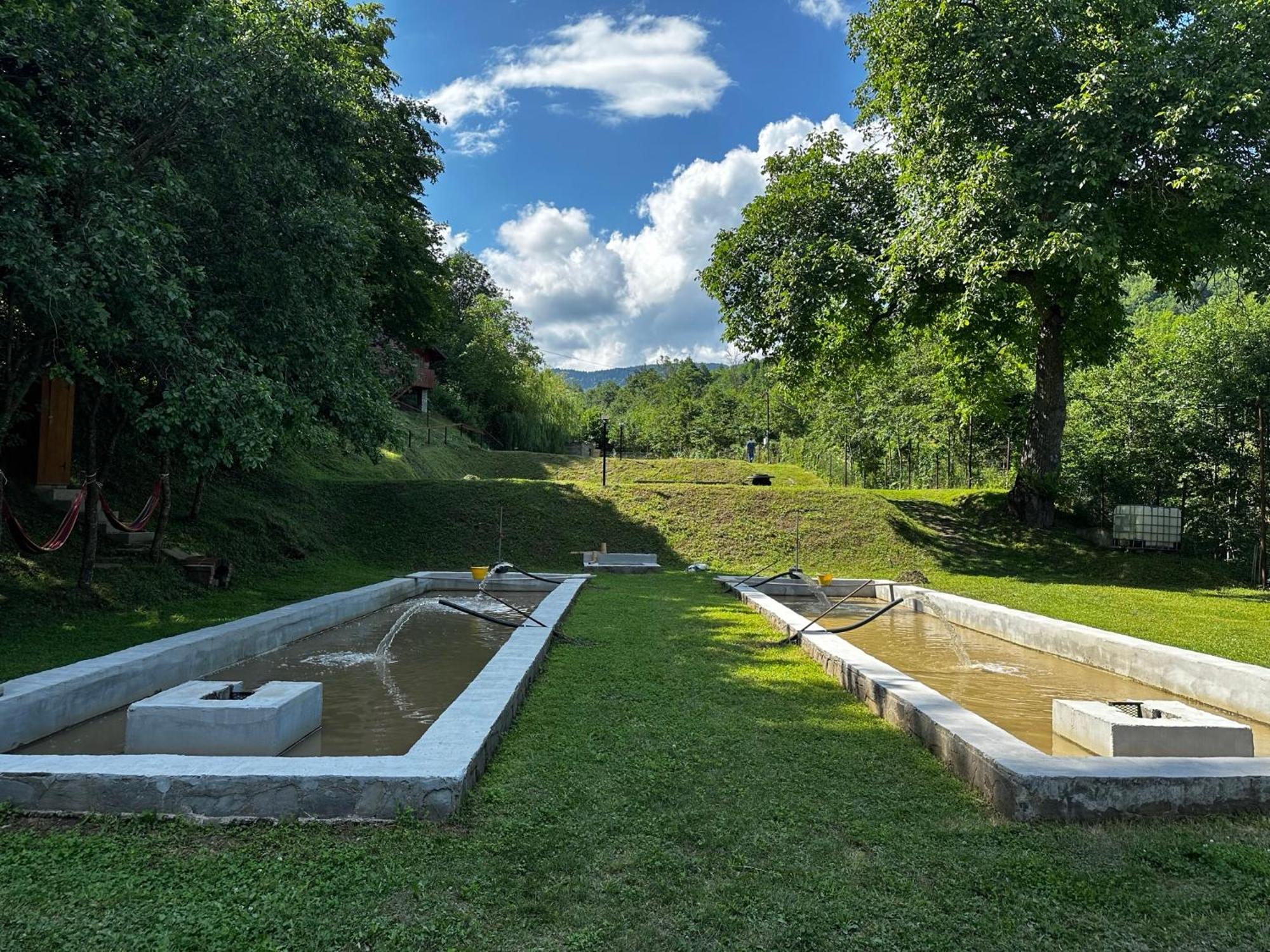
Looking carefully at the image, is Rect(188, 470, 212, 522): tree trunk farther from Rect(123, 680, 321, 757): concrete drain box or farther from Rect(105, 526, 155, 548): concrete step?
Rect(123, 680, 321, 757): concrete drain box

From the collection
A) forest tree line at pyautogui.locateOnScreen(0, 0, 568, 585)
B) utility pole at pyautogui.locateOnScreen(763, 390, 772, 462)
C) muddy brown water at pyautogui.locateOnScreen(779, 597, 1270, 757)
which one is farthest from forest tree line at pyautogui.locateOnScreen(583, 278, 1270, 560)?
forest tree line at pyautogui.locateOnScreen(0, 0, 568, 585)

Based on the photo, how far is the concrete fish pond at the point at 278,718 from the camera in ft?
10.7

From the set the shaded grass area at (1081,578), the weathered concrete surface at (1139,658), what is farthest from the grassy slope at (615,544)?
the weathered concrete surface at (1139,658)

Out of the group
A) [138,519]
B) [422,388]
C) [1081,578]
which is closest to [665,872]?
[138,519]

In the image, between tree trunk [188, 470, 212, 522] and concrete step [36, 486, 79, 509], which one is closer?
concrete step [36, 486, 79, 509]

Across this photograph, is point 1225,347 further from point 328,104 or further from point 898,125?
point 328,104

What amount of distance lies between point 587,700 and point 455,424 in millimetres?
26617

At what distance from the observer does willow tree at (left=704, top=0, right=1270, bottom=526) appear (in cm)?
1096

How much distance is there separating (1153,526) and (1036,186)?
756cm

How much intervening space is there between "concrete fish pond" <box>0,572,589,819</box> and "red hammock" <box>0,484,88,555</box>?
2.31 meters

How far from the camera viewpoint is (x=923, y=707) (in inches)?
180

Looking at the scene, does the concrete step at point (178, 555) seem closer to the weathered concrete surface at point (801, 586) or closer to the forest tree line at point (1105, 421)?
the weathered concrete surface at point (801, 586)

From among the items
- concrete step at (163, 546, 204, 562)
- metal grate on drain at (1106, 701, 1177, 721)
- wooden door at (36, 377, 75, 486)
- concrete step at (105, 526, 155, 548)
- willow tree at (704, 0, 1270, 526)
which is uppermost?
willow tree at (704, 0, 1270, 526)

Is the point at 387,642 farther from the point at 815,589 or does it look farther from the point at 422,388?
the point at 422,388
